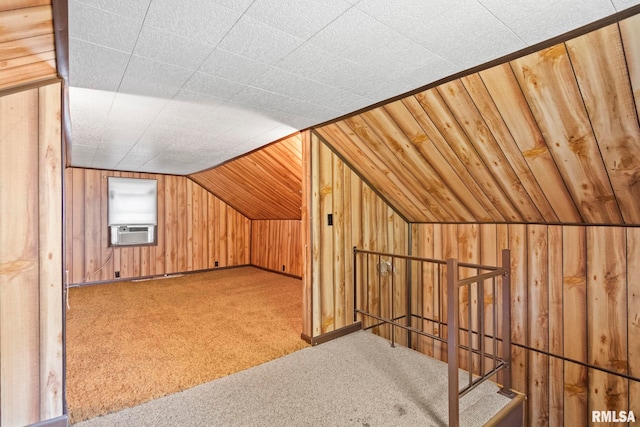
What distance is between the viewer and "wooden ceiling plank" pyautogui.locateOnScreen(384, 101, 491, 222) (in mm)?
2407

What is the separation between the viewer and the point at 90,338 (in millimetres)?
3242

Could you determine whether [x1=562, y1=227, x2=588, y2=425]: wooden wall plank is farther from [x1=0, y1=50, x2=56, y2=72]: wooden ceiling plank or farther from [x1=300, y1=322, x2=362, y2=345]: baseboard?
[x1=0, y1=50, x2=56, y2=72]: wooden ceiling plank

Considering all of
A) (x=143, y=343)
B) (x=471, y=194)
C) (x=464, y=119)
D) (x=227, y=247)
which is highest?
(x=464, y=119)

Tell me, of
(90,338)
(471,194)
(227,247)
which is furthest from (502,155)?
(227,247)

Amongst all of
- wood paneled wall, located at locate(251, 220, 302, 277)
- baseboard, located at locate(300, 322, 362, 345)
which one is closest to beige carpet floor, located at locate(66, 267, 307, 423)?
baseboard, located at locate(300, 322, 362, 345)

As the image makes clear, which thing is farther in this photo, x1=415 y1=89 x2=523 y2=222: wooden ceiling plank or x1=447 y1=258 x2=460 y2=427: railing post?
x1=415 y1=89 x2=523 y2=222: wooden ceiling plank

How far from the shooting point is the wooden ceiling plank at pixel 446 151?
7.52 ft

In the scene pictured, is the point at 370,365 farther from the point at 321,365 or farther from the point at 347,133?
the point at 347,133

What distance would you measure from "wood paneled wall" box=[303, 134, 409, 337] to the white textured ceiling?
0.60 metres

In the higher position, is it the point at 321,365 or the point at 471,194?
the point at 471,194

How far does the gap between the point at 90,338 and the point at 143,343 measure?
64cm

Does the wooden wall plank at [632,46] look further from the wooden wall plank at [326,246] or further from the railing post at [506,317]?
the wooden wall plank at [326,246]

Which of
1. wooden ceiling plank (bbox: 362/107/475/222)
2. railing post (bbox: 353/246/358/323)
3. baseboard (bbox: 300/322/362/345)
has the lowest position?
baseboard (bbox: 300/322/362/345)

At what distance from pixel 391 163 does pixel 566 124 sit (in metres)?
1.38
